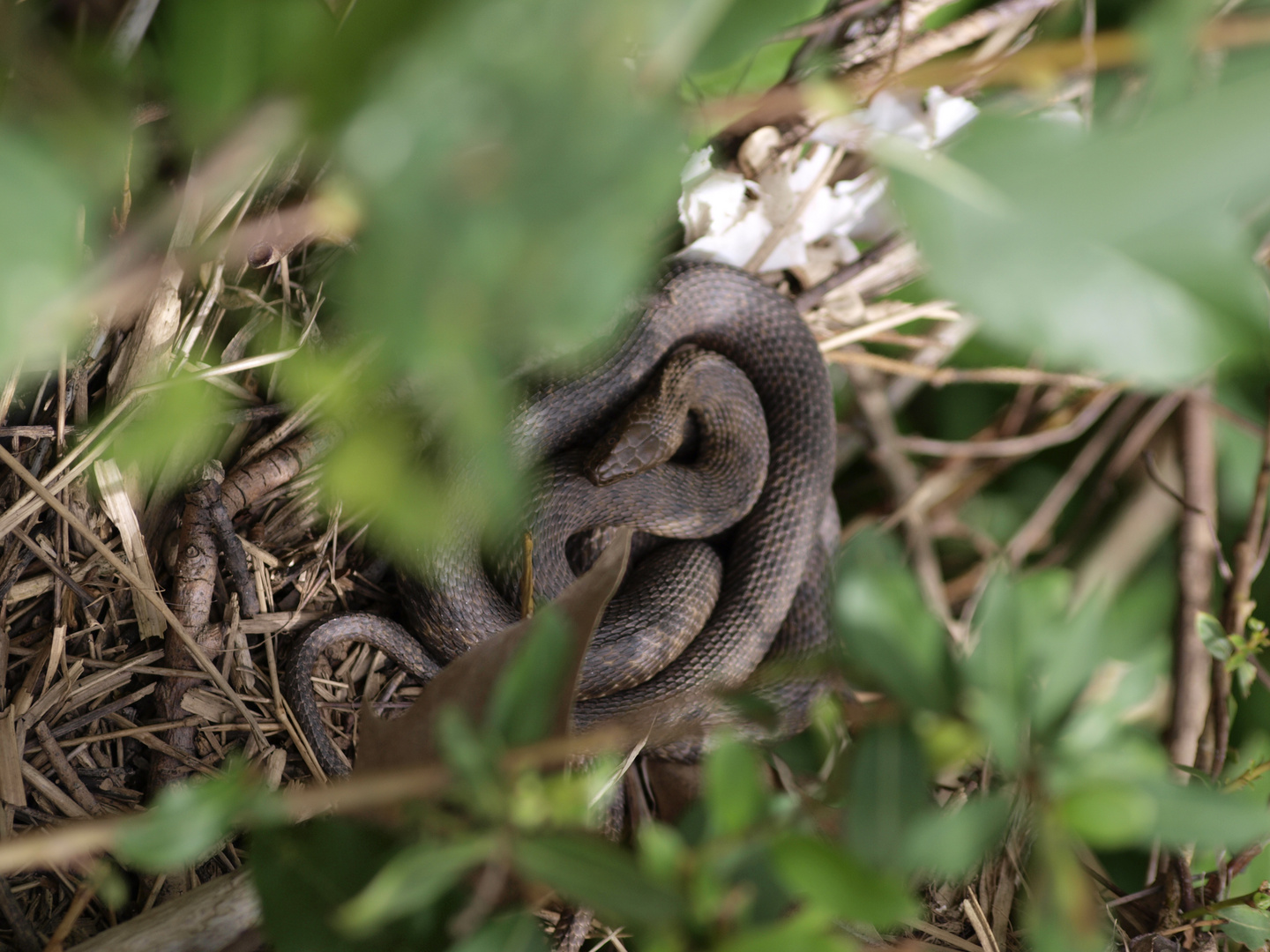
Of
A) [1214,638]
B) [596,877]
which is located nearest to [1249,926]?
[1214,638]

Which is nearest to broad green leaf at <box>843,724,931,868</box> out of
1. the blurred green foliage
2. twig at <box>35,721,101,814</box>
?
the blurred green foliage

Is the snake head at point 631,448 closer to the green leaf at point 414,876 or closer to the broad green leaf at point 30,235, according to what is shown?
the green leaf at point 414,876

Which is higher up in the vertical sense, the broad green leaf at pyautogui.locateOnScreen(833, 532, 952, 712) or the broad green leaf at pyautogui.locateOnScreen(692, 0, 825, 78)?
the broad green leaf at pyautogui.locateOnScreen(692, 0, 825, 78)

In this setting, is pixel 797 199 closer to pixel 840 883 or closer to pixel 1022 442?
pixel 1022 442

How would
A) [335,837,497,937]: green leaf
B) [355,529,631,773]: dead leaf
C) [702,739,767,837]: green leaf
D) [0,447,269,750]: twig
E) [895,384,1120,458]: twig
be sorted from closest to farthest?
[335,837,497,937]: green leaf, [702,739,767,837]: green leaf, [355,529,631,773]: dead leaf, [0,447,269,750]: twig, [895,384,1120,458]: twig

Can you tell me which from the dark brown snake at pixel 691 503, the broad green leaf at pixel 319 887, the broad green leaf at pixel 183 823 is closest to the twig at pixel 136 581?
the dark brown snake at pixel 691 503

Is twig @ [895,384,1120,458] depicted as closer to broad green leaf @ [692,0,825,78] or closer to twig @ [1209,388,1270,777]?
twig @ [1209,388,1270,777]
